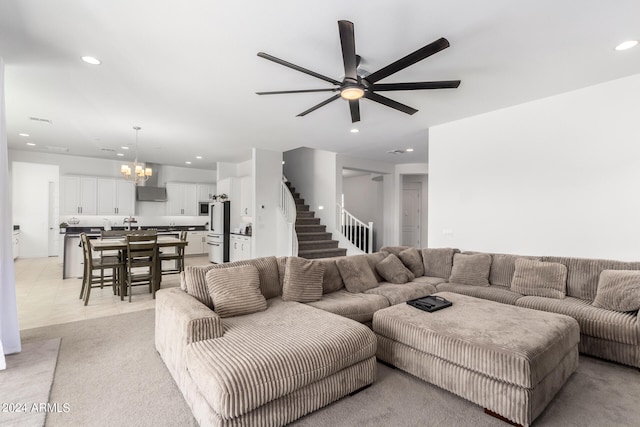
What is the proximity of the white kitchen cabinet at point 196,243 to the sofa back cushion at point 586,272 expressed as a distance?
898cm

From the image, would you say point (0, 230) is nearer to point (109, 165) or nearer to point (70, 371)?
point (70, 371)

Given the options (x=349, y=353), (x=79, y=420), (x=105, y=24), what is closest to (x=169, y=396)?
(x=79, y=420)

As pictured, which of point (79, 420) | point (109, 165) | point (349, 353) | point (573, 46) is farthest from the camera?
point (109, 165)

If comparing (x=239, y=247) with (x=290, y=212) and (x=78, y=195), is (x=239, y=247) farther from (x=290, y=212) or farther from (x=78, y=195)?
(x=78, y=195)

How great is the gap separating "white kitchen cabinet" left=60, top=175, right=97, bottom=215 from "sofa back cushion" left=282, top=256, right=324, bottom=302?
7.60m

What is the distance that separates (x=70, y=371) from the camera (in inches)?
98.3

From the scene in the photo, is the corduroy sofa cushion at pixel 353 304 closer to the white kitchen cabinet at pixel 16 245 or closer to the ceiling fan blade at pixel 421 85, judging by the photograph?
the ceiling fan blade at pixel 421 85

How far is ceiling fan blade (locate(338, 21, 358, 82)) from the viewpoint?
6.66 ft

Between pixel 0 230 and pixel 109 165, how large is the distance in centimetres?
678

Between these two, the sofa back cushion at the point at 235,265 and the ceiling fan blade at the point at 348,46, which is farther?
the sofa back cushion at the point at 235,265

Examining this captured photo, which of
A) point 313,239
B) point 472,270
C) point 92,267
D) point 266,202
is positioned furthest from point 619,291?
point 92,267

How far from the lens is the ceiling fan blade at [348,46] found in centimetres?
203

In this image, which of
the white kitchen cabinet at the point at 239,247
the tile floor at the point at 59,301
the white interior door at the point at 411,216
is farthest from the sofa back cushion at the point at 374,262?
the white interior door at the point at 411,216

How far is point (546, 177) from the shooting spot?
12.9ft
